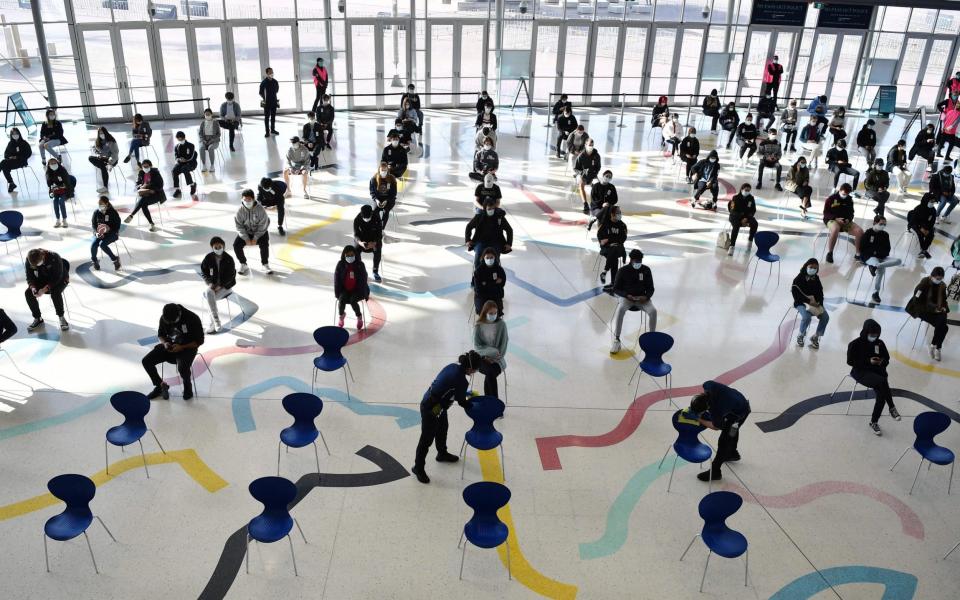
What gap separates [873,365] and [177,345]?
8.07 metres

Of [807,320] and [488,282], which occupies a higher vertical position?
[488,282]

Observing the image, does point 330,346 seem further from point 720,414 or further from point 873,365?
point 873,365

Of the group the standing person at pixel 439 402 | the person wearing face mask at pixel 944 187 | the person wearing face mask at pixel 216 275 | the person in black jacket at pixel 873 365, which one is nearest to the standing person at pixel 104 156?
the person wearing face mask at pixel 216 275

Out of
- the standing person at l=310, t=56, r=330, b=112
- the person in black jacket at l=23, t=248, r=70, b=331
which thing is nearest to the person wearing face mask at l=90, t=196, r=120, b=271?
the person in black jacket at l=23, t=248, r=70, b=331

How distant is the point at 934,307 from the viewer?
10.0 meters

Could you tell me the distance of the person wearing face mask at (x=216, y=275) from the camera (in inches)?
391

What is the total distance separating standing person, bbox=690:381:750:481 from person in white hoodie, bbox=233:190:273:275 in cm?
743

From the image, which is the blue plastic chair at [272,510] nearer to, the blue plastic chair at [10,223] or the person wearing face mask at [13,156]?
the blue plastic chair at [10,223]

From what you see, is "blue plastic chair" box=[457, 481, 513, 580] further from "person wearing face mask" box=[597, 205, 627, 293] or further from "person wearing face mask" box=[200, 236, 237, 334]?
"person wearing face mask" box=[597, 205, 627, 293]

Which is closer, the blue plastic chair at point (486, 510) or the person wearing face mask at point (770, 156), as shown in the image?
the blue plastic chair at point (486, 510)

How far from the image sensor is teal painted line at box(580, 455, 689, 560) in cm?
658

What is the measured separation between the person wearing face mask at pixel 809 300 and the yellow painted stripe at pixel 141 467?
7883mm

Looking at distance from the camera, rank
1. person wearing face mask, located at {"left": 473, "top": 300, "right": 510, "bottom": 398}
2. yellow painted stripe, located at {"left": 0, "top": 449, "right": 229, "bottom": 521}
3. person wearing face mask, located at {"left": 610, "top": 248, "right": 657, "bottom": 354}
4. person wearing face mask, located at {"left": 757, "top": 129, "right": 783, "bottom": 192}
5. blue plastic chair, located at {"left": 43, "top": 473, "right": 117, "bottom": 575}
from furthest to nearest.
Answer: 1. person wearing face mask, located at {"left": 757, "top": 129, "right": 783, "bottom": 192}
2. person wearing face mask, located at {"left": 610, "top": 248, "right": 657, "bottom": 354}
3. person wearing face mask, located at {"left": 473, "top": 300, "right": 510, "bottom": 398}
4. yellow painted stripe, located at {"left": 0, "top": 449, "right": 229, "bottom": 521}
5. blue plastic chair, located at {"left": 43, "top": 473, "right": 117, "bottom": 575}

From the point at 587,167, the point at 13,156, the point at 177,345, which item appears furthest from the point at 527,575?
the point at 13,156
